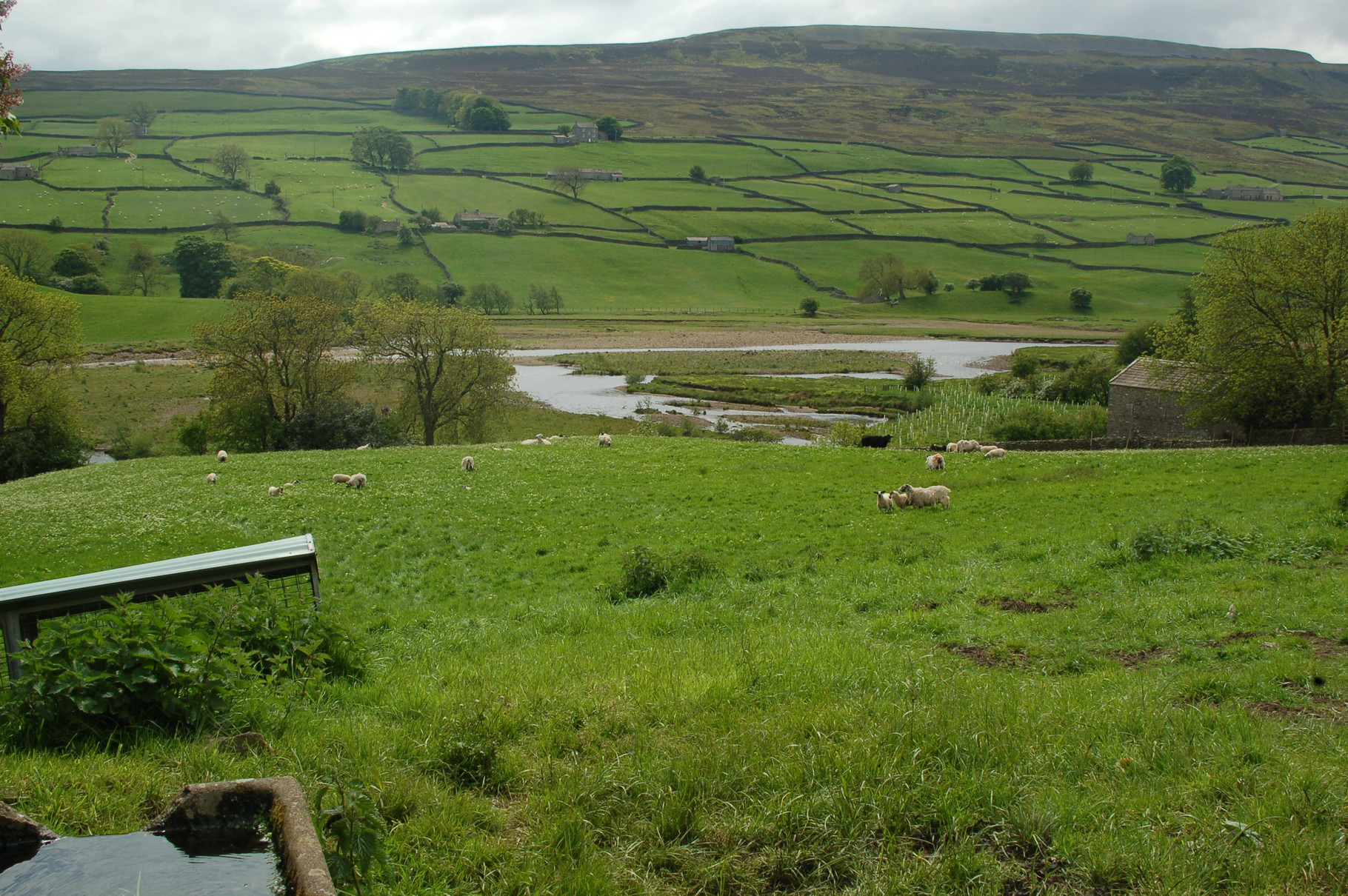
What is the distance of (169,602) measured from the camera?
6.81 meters

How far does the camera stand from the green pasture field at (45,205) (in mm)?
143250

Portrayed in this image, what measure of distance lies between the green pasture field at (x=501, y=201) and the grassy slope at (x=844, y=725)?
6819 inches

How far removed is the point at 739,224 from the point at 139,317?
382ft

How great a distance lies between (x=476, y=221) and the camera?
17238cm

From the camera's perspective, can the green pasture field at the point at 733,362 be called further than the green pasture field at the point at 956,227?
No

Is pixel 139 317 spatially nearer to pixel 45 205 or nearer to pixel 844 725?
pixel 45 205

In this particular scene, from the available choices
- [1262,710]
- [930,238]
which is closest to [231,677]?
[1262,710]

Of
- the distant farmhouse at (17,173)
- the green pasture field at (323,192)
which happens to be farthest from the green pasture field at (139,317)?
the distant farmhouse at (17,173)

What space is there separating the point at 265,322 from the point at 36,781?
53.4 meters

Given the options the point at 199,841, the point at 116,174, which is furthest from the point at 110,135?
the point at 199,841

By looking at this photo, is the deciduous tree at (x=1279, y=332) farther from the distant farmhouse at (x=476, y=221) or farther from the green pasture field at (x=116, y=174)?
the green pasture field at (x=116, y=174)

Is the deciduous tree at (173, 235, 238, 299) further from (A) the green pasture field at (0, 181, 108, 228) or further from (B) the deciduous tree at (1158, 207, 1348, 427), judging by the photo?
(B) the deciduous tree at (1158, 207, 1348, 427)

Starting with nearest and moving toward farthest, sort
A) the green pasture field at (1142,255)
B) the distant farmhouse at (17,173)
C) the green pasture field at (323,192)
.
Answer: the green pasture field at (1142,255)
the distant farmhouse at (17,173)
the green pasture field at (323,192)

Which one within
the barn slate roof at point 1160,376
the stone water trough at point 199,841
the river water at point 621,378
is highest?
the stone water trough at point 199,841
